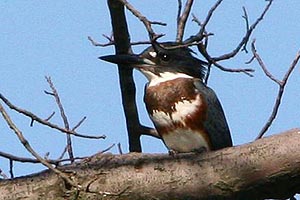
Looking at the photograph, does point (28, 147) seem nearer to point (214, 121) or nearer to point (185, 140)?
point (185, 140)

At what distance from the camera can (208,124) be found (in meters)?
4.69

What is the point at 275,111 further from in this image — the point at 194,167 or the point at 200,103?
the point at 194,167

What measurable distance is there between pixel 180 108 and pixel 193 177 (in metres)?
1.27

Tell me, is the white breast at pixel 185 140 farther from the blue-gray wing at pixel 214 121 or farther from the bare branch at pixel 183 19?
the bare branch at pixel 183 19

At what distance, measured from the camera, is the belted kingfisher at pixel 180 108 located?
4625 mm

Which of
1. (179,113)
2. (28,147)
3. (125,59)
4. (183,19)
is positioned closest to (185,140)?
(179,113)

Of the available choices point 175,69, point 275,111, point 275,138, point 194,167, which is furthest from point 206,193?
point 175,69

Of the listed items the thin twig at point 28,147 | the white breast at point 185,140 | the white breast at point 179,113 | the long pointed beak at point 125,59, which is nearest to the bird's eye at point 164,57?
the long pointed beak at point 125,59

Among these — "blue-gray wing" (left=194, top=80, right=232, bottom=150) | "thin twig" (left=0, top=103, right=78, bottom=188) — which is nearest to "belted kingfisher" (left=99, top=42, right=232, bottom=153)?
"blue-gray wing" (left=194, top=80, right=232, bottom=150)

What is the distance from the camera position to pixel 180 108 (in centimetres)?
467

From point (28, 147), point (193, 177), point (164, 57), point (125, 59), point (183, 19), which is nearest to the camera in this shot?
point (28, 147)

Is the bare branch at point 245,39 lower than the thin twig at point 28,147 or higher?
higher

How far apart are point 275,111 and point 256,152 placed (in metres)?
0.86

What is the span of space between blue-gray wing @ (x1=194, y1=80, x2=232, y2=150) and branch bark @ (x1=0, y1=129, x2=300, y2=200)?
1193mm
